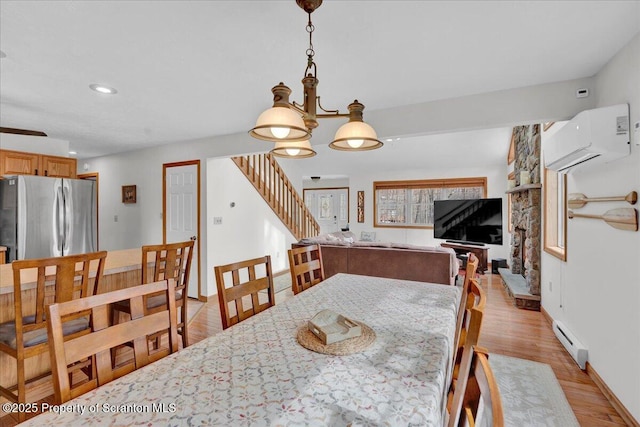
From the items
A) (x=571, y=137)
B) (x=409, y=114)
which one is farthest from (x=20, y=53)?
(x=571, y=137)

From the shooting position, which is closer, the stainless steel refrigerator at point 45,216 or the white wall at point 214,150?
the white wall at point 214,150

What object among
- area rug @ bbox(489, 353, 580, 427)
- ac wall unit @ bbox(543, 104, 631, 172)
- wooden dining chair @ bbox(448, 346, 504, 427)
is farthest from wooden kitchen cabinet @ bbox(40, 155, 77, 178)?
ac wall unit @ bbox(543, 104, 631, 172)

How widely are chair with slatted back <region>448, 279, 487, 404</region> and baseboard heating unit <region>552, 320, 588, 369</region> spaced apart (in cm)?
182

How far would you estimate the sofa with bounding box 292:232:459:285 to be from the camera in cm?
363

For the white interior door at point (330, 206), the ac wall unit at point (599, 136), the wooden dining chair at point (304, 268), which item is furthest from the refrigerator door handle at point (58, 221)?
the white interior door at point (330, 206)

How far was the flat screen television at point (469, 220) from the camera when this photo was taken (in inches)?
233

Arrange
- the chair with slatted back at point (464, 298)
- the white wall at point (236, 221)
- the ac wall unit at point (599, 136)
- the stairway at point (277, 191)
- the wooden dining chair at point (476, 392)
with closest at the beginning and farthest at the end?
the wooden dining chair at point (476, 392) < the chair with slatted back at point (464, 298) < the ac wall unit at point (599, 136) < the white wall at point (236, 221) < the stairway at point (277, 191)

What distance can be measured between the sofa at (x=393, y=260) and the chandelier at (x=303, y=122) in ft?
7.25

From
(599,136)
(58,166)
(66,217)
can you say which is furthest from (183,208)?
(599,136)

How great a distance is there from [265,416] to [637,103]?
2.60 metres

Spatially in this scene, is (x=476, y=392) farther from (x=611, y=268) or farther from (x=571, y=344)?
(x=571, y=344)

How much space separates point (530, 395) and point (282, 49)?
9.47 feet

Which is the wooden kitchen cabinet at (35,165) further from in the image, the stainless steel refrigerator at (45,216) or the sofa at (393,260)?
the sofa at (393,260)

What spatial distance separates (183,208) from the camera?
14.9 feet
